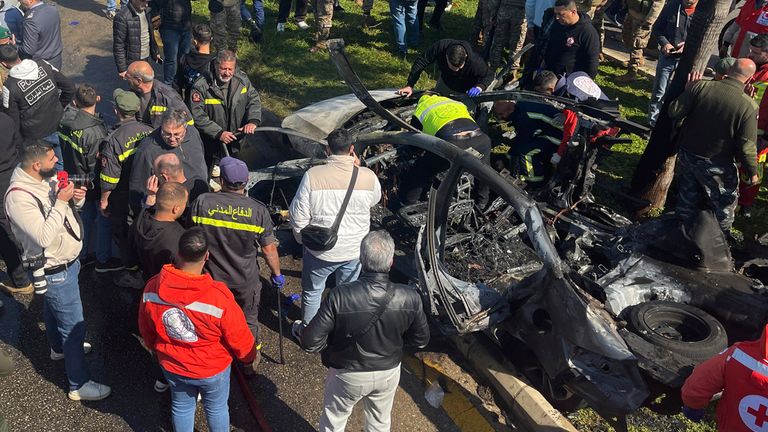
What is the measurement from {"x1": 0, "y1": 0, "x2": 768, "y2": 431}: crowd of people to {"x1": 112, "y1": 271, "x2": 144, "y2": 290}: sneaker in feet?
0.04

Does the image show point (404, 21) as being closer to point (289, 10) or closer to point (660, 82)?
point (289, 10)

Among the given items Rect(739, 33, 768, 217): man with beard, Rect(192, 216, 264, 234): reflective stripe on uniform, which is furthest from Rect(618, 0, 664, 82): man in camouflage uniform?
Rect(192, 216, 264, 234): reflective stripe on uniform

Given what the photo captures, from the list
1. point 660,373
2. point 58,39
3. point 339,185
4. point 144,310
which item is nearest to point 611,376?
point 660,373

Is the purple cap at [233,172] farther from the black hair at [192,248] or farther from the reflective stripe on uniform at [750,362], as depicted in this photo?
the reflective stripe on uniform at [750,362]

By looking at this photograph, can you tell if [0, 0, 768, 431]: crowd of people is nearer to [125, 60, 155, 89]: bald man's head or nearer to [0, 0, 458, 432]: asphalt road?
[125, 60, 155, 89]: bald man's head

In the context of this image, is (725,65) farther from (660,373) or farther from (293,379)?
(293,379)

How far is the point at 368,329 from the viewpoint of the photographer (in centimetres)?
364

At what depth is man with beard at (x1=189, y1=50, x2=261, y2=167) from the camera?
254 inches

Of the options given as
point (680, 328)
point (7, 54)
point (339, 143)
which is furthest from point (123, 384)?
point (680, 328)

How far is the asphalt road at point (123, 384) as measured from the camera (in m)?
4.57

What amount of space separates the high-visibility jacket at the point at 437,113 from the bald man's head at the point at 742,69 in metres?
2.36

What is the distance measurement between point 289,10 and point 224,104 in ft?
16.8

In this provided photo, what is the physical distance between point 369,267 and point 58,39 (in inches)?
262

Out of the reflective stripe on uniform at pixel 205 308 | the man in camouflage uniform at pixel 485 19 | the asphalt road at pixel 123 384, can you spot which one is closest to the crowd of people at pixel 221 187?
the reflective stripe on uniform at pixel 205 308
